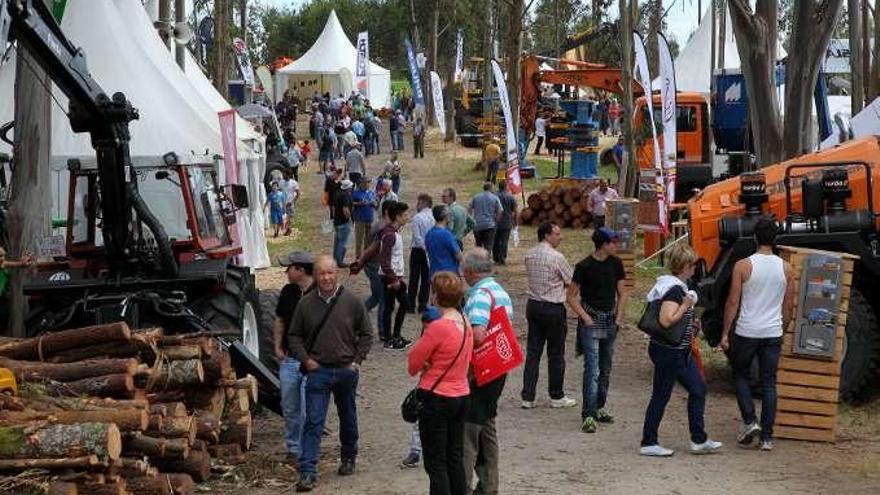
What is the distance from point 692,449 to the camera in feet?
35.8

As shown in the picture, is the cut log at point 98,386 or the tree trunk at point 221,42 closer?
the cut log at point 98,386

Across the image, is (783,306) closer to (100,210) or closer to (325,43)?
(100,210)

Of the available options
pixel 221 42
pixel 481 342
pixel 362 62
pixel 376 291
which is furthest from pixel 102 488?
pixel 362 62

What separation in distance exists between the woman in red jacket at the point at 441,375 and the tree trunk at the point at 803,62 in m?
11.1

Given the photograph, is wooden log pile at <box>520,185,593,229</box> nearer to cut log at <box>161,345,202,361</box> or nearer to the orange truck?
the orange truck

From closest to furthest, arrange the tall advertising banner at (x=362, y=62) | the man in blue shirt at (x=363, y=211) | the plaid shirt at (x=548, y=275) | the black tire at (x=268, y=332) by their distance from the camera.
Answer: the plaid shirt at (x=548, y=275) → the black tire at (x=268, y=332) → the man in blue shirt at (x=363, y=211) → the tall advertising banner at (x=362, y=62)

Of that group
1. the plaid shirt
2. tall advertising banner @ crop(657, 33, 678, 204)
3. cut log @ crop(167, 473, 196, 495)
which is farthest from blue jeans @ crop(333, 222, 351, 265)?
cut log @ crop(167, 473, 196, 495)

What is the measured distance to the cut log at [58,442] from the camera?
8.41m

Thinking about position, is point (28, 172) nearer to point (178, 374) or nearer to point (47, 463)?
point (178, 374)

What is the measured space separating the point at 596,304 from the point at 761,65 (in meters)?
8.03

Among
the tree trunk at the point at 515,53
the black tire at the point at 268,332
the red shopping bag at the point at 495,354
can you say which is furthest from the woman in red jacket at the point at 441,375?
the tree trunk at the point at 515,53

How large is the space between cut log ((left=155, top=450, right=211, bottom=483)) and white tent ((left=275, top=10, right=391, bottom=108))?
57788mm

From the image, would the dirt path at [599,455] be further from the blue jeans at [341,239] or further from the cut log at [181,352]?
the blue jeans at [341,239]

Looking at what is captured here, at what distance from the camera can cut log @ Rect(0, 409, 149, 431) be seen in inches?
340
